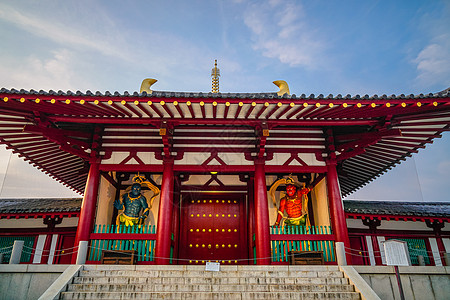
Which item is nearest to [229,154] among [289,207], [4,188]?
[289,207]

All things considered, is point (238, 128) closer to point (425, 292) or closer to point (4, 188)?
point (425, 292)

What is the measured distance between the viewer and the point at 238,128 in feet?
33.7

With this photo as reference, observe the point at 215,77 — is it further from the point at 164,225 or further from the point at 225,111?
the point at 164,225

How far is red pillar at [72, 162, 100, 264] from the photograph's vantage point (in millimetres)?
9023

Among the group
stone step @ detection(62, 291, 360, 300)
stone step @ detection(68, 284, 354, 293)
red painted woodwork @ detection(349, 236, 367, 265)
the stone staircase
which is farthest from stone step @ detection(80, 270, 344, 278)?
red painted woodwork @ detection(349, 236, 367, 265)

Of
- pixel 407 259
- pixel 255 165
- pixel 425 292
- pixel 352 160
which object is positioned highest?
pixel 352 160

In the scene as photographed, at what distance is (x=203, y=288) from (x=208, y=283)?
24 cm

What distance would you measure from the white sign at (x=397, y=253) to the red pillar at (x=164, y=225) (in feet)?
18.6

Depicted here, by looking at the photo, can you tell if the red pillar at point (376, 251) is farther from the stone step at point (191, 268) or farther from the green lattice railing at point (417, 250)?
the stone step at point (191, 268)

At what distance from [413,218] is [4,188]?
1023 inches

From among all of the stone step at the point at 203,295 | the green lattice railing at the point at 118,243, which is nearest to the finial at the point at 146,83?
the green lattice railing at the point at 118,243

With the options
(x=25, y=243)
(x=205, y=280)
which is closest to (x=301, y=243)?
(x=205, y=280)

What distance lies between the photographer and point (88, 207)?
368 inches

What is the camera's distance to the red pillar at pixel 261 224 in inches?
350
